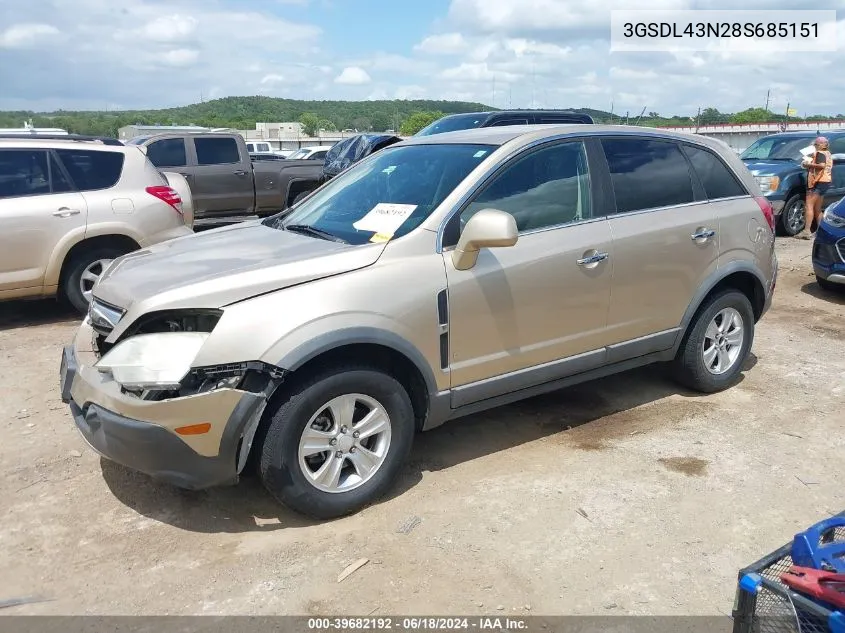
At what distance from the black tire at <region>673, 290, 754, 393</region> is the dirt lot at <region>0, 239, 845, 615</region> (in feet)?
0.47

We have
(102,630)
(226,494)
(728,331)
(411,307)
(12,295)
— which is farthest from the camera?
(12,295)

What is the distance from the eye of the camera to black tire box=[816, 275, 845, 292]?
8070mm

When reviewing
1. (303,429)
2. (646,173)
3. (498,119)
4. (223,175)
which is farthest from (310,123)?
(303,429)

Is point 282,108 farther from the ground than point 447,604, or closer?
farther from the ground

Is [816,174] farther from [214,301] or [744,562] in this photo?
[214,301]

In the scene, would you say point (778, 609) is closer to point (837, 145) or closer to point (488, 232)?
point (488, 232)

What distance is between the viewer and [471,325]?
3.64 m

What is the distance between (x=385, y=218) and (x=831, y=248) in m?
6.15

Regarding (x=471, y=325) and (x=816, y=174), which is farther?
(x=816, y=174)

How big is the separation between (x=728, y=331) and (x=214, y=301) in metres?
3.66

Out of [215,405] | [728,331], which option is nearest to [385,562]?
[215,405]

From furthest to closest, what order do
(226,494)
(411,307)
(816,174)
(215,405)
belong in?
(816,174) → (226,494) → (411,307) → (215,405)

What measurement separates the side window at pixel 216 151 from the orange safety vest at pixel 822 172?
30.7ft

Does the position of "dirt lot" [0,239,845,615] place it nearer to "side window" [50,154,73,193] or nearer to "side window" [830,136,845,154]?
"side window" [50,154,73,193]
